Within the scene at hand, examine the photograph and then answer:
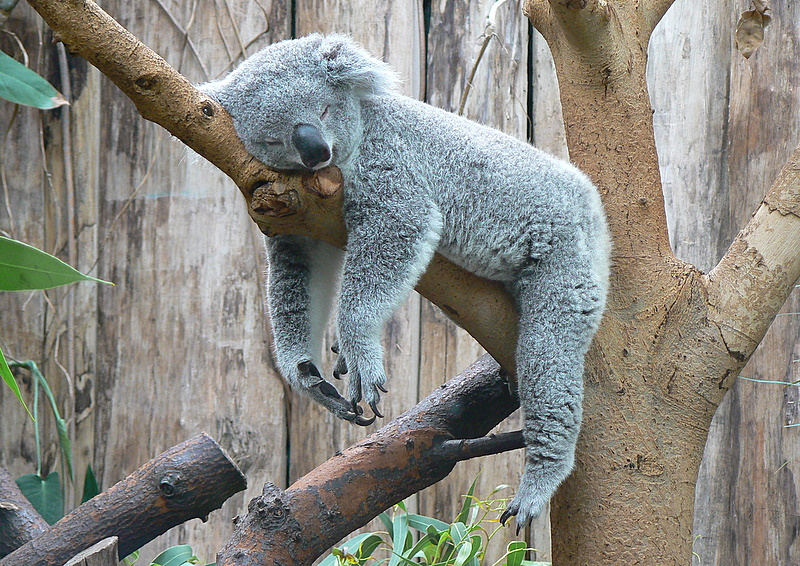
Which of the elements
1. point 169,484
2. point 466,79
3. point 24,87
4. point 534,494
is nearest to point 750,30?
point 466,79

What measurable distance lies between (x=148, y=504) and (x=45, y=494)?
78 centimetres

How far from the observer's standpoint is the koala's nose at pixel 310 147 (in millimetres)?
1481

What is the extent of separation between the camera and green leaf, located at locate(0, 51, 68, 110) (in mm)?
2432

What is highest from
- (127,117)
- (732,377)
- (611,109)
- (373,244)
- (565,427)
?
(127,117)

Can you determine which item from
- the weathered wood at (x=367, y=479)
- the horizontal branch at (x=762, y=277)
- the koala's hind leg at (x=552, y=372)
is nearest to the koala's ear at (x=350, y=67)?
the koala's hind leg at (x=552, y=372)

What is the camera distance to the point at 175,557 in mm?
2316

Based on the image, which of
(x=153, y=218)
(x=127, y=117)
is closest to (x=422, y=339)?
(x=153, y=218)

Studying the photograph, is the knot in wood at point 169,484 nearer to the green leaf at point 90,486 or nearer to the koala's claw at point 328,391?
the koala's claw at point 328,391

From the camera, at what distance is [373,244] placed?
158 cm

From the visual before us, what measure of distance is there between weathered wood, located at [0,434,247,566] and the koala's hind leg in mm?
735

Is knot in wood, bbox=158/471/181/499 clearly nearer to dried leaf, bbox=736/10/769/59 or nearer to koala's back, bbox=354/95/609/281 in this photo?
koala's back, bbox=354/95/609/281

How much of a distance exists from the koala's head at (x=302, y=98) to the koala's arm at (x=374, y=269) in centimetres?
15

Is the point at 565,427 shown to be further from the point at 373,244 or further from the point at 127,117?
the point at 127,117

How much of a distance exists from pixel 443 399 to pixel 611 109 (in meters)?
0.84
